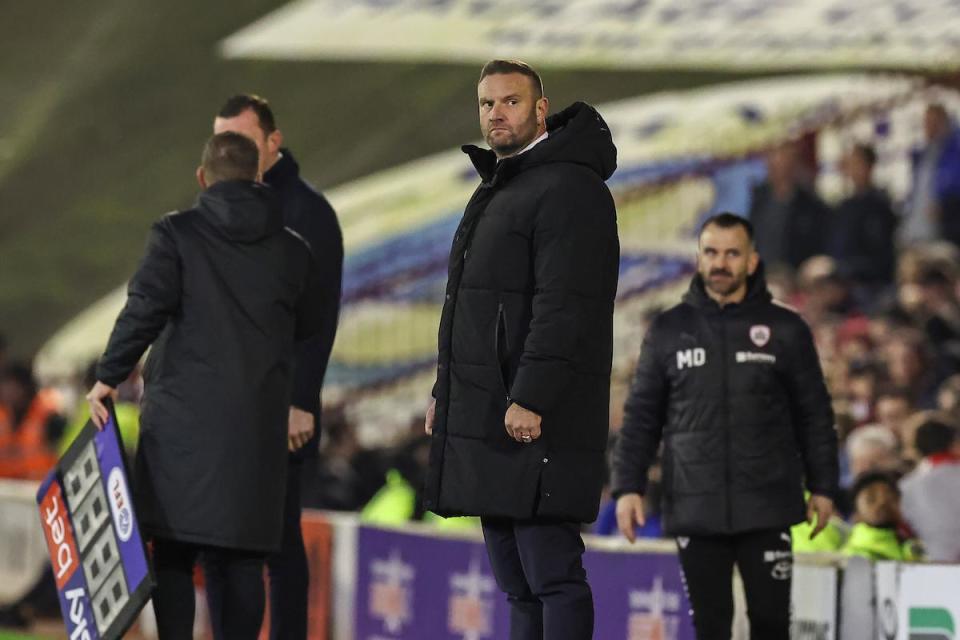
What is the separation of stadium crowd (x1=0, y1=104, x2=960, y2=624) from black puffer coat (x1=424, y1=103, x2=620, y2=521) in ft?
12.5

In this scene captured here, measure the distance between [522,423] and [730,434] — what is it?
1762 mm

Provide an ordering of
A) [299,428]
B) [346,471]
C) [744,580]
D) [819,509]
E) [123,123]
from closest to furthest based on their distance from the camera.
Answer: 1. [299,428]
2. [744,580]
3. [819,509]
4. [346,471]
5. [123,123]

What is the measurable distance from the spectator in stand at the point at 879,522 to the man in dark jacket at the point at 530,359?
2.61m

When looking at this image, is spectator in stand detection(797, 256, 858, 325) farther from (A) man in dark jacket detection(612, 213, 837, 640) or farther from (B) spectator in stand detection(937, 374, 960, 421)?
(A) man in dark jacket detection(612, 213, 837, 640)

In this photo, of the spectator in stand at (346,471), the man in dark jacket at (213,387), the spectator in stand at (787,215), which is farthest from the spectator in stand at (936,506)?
the spectator in stand at (346,471)

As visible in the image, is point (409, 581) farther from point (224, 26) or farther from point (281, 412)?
point (224, 26)

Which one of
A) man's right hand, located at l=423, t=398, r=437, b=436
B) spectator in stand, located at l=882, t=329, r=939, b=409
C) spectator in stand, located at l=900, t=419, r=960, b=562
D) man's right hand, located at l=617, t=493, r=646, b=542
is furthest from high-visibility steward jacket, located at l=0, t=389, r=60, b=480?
man's right hand, located at l=423, t=398, r=437, b=436

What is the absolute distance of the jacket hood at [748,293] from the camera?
691 cm

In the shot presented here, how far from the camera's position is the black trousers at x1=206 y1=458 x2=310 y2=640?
638cm

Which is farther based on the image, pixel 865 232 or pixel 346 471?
pixel 346 471

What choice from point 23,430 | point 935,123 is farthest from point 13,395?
point 935,123

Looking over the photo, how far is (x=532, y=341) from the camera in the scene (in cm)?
516

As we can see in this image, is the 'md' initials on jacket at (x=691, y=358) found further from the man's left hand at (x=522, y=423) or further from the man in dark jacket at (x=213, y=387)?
the man's left hand at (x=522, y=423)

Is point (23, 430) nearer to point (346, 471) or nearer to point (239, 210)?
point (346, 471)
